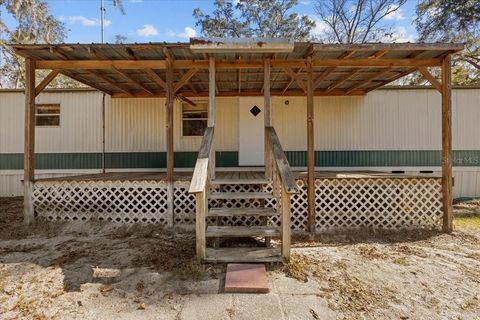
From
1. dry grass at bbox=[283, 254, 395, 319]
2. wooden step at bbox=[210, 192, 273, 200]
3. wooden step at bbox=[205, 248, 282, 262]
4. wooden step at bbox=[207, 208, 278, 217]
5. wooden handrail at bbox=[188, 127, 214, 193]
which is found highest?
wooden handrail at bbox=[188, 127, 214, 193]

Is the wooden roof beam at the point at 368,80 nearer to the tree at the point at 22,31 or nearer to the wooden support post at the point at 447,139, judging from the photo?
the wooden support post at the point at 447,139

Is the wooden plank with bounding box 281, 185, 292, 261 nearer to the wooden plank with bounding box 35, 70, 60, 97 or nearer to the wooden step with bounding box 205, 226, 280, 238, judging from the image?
the wooden step with bounding box 205, 226, 280, 238

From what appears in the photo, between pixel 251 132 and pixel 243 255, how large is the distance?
5.07 metres

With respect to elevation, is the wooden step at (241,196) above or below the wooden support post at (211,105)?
below

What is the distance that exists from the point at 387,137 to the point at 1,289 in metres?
8.67

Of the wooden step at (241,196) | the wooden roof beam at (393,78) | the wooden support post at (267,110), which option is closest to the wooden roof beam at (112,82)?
the wooden support post at (267,110)

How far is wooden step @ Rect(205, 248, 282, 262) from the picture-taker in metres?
3.63

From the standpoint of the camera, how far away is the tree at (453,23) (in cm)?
1220

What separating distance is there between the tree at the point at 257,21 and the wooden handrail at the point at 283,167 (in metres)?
17.5

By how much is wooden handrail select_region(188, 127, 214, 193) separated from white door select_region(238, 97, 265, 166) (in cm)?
385

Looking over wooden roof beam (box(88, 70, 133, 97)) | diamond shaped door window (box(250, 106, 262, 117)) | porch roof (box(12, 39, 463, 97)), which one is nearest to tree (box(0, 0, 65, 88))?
wooden roof beam (box(88, 70, 133, 97))

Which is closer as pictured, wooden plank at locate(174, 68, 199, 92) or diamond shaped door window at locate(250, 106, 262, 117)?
wooden plank at locate(174, 68, 199, 92)

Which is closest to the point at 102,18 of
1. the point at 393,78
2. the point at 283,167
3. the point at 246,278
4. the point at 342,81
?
the point at 342,81

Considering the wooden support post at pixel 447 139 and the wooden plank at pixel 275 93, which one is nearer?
the wooden support post at pixel 447 139
